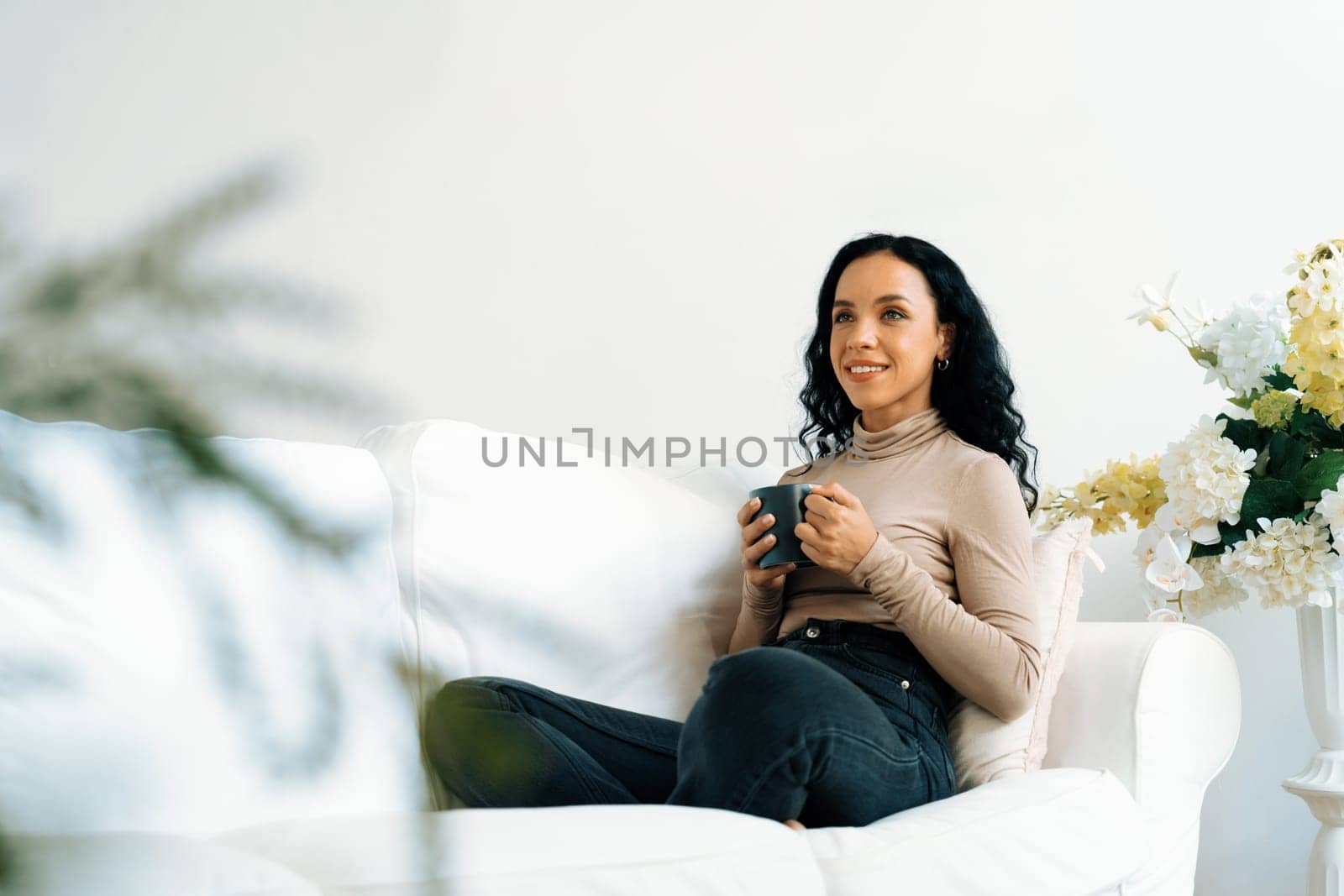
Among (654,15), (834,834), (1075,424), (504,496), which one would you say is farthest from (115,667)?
(1075,424)

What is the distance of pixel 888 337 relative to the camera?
171cm

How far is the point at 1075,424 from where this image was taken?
7.30 ft

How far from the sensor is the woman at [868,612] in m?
1.22

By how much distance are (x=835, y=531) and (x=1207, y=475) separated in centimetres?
57

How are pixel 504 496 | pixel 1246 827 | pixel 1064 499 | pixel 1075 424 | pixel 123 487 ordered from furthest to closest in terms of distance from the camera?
pixel 1075 424 → pixel 1246 827 → pixel 1064 499 → pixel 504 496 → pixel 123 487

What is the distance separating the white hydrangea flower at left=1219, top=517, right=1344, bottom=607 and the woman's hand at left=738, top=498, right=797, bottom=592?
643 millimetres

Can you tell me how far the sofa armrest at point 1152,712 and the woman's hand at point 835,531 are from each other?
333 mm

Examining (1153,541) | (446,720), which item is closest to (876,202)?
(1153,541)

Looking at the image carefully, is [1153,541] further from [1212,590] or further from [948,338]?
[948,338]

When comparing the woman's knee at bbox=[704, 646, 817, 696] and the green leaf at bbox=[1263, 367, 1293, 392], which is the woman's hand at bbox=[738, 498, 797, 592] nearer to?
the woman's knee at bbox=[704, 646, 817, 696]

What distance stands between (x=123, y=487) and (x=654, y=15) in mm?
2212

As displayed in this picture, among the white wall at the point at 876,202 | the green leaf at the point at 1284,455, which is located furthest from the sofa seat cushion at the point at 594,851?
the white wall at the point at 876,202

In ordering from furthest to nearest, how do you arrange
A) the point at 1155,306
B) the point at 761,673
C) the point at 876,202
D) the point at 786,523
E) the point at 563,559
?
the point at 876,202, the point at 1155,306, the point at 563,559, the point at 786,523, the point at 761,673

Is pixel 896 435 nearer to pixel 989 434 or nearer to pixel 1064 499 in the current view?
pixel 989 434
